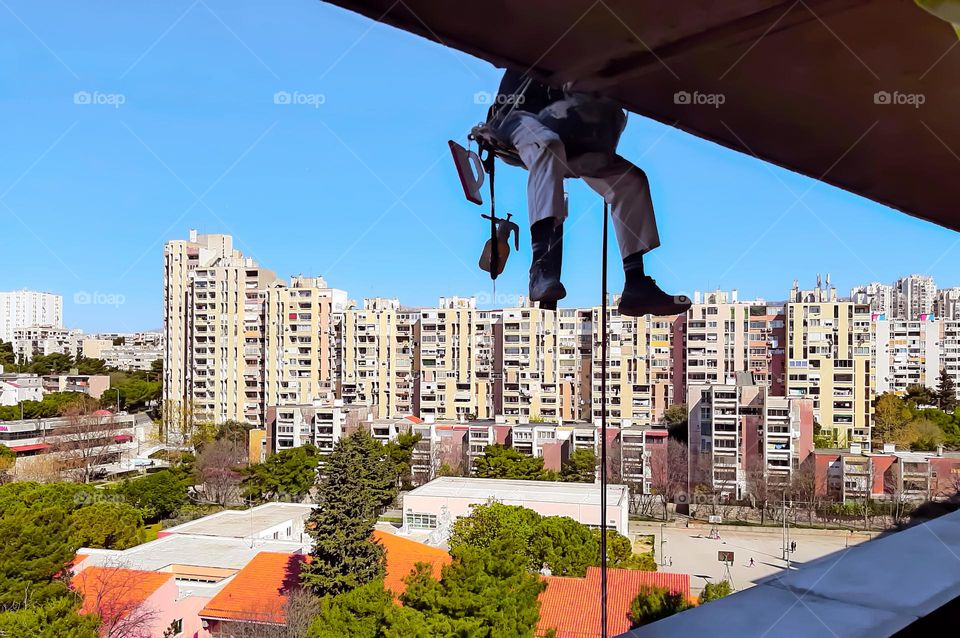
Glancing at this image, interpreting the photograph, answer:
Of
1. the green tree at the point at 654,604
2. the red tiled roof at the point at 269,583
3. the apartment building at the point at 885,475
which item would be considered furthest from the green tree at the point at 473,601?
the apartment building at the point at 885,475

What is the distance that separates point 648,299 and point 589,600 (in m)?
5.26

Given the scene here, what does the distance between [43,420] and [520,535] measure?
13.4m

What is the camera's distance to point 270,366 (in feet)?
54.6

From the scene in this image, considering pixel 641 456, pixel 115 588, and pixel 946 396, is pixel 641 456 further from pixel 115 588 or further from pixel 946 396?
pixel 115 588

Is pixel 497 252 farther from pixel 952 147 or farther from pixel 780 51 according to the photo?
pixel 952 147

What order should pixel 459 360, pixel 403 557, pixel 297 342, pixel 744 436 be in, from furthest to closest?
pixel 297 342 < pixel 459 360 < pixel 744 436 < pixel 403 557

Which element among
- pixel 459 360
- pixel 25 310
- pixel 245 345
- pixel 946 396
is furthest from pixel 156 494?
pixel 25 310

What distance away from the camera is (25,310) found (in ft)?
130

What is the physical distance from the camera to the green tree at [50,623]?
4090 mm

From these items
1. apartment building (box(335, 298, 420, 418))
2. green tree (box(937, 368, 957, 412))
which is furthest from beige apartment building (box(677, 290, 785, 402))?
apartment building (box(335, 298, 420, 418))

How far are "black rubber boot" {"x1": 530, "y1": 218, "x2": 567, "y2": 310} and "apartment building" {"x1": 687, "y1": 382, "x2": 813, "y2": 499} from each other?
12.6 meters

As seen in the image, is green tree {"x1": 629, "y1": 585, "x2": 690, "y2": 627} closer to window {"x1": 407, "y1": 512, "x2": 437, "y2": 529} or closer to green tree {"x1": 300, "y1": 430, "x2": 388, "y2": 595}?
green tree {"x1": 300, "y1": 430, "x2": 388, "y2": 595}

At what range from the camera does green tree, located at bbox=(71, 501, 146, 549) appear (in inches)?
308
